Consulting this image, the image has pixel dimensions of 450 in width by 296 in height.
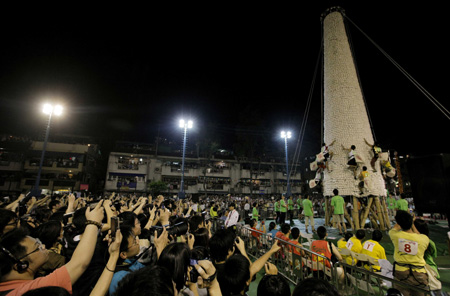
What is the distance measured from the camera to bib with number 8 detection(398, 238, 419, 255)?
3.75m

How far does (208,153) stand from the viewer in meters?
42.2

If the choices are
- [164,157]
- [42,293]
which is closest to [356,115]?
[42,293]

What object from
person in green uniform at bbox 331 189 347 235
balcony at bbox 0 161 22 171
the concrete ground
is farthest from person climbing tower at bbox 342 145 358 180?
balcony at bbox 0 161 22 171

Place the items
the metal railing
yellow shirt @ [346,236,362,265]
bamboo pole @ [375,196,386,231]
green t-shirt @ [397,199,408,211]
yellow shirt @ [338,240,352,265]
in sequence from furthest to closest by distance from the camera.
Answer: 1. green t-shirt @ [397,199,408,211]
2. bamboo pole @ [375,196,386,231]
3. yellow shirt @ [338,240,352,265]
4. yellow shirt @ [346,236,362,265]
5. the metal railing

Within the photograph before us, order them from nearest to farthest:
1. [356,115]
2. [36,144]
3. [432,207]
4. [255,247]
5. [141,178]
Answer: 1. [432,207]
2. [255,247]
3. [356,115]
4. [36,144]
5. [141,178]

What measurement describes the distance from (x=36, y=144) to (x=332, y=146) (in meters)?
46.0

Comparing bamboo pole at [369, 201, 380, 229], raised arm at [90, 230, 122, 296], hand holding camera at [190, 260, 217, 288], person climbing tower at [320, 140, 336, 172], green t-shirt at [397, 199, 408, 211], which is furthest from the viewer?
green t-shirt at [397, 199, 408, 211]

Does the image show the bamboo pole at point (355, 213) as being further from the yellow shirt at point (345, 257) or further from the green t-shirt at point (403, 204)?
the yellow shirt at point (345, 257)

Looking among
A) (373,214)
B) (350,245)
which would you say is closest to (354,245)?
(350,245)

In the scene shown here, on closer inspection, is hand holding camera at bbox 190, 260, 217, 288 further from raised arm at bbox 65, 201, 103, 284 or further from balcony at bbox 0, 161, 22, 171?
balcony at bbox 0, 161, 22, 171

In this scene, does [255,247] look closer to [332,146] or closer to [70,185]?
[332,146]

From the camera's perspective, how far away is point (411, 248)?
3.78 m

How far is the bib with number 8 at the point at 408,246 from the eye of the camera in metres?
3.75

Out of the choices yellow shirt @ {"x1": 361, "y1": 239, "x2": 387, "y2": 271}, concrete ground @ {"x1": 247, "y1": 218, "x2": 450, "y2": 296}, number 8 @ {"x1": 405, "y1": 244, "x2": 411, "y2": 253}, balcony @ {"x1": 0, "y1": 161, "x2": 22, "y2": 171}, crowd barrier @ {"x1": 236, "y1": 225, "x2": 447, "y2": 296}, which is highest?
balcony @ {"x1": 0, "y1": 161, "x2": 22, "y2": 171}
